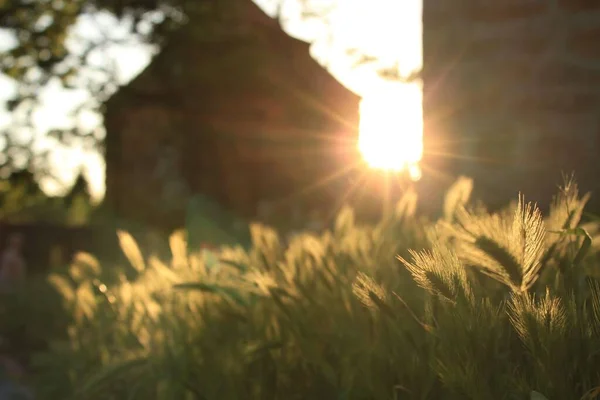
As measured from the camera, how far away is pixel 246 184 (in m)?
13.8

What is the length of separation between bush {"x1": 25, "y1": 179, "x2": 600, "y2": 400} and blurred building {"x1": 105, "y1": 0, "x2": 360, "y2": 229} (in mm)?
6217

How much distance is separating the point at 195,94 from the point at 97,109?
1572mm

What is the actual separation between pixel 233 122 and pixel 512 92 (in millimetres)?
7706

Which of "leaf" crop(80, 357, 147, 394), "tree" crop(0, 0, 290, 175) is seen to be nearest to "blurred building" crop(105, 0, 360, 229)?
"tree" crop(0, 0, 290, 175)

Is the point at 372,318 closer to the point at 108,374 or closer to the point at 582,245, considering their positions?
the point at 582,245

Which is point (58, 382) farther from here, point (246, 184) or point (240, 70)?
point (246, 184)

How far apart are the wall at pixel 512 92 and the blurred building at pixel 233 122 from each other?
4.56m

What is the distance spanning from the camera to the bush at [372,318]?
1037 millimetres

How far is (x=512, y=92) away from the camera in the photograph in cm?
359

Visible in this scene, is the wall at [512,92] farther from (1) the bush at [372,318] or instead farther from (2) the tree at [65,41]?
(2) the tree at [65,41]

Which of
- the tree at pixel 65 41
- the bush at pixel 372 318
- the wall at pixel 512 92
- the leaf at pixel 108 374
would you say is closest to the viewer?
the bush at pixel 372 318

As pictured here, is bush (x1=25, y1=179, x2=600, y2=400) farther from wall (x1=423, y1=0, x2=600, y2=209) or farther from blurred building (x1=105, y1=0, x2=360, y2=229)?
blurred building (x1=105, y1=0, x2=360, y2=229)

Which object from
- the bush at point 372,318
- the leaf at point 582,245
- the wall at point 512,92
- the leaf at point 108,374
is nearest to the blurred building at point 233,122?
the wall at point 512,92

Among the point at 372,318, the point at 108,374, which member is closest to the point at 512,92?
the point at 372,318
